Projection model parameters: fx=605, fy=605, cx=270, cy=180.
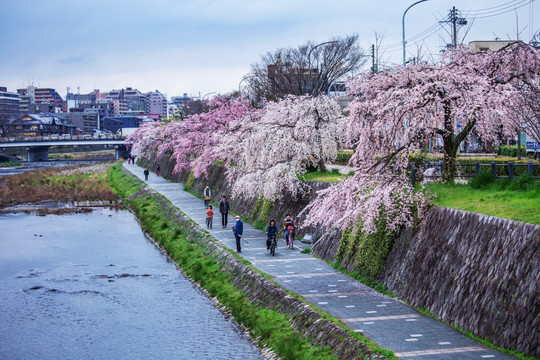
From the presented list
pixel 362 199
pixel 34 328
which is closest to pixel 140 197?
pixel 34 328

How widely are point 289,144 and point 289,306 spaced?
16.2 metres

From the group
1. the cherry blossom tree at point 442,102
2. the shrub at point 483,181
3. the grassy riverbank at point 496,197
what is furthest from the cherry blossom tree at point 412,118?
the shrub at point 483,181

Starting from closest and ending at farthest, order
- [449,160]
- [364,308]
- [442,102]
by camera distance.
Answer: [364,308], [442,102], [449,160]

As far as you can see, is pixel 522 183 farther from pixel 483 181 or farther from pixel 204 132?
pixel 204 132

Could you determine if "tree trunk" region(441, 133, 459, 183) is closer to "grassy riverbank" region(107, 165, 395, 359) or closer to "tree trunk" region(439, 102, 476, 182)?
"tree trunk" region(439, 102, 476, 182)

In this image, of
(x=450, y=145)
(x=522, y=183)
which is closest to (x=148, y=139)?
(x=450, y=145)

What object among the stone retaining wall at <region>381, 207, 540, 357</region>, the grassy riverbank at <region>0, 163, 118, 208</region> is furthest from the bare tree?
the stone retaining wall at <region>381, 207, 540, 357</region>

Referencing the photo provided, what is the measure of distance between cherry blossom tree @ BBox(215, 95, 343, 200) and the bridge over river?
297 ft

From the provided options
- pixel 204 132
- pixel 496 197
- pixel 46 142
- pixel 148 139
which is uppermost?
pixel 204 132

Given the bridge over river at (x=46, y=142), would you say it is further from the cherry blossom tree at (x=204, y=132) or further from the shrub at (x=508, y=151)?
the shrub at (x=508, y=151)

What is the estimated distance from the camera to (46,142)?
4626 inches

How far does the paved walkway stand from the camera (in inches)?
531

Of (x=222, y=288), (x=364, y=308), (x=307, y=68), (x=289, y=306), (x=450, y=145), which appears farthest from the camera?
(x=307, y=68)

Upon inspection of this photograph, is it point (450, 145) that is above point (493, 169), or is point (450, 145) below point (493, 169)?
above
